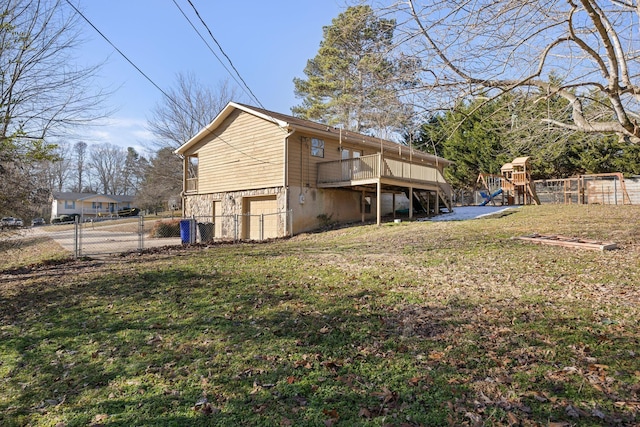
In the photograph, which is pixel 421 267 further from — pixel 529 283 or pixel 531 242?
pixel 531 242

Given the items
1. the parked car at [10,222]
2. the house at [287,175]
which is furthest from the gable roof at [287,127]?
the parked car at [10,222]

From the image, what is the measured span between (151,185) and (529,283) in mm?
33181

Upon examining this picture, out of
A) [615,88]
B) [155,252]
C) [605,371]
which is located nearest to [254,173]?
[155,252]

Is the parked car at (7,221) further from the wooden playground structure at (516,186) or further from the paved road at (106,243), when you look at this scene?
the wooden playground structure at (516,186)

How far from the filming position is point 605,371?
3.17 m

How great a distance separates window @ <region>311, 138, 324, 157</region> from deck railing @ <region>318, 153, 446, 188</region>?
54 centimetres

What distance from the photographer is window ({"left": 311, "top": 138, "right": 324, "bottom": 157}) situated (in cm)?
1633

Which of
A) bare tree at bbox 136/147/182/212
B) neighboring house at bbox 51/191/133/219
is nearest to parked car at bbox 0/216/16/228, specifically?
bare tree at bbox 136/147/182/212

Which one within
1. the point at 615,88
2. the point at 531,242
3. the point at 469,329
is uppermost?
the point at 615,88

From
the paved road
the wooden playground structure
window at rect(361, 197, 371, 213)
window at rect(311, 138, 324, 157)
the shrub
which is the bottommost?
the paved road

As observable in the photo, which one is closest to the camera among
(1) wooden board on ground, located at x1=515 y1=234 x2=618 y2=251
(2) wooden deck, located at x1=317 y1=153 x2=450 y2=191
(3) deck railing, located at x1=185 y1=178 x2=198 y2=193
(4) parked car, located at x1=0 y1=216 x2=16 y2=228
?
(1) wooden board on ground, located at x1=515 y1=234 x2=618 y2=251

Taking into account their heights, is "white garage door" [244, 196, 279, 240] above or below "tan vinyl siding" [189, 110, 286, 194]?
below

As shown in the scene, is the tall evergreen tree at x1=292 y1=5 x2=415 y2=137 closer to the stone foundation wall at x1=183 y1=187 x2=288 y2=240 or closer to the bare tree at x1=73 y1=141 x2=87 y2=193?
the stone foundation wall at x1=183 y1=187 x2=288 y2=240

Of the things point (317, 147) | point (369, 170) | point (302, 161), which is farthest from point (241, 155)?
point (369, 170)
